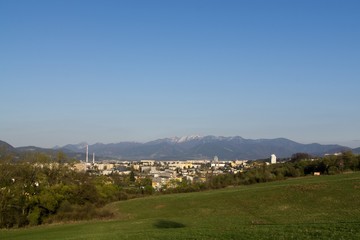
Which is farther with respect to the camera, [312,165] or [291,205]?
[312,165]

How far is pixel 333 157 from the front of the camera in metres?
84.5

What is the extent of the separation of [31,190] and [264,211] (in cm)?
3656

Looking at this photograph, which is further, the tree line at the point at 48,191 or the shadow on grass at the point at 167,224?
the tree line at the point at 48,191

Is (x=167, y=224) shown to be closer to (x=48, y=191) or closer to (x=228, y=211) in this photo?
(x=228, y=211)

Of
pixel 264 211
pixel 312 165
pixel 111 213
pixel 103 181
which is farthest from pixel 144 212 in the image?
pixel 312 165

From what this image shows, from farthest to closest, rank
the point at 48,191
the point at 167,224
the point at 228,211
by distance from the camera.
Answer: the point at 48,191
the point at 228,211
the point at 167,224

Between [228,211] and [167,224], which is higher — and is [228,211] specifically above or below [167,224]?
below

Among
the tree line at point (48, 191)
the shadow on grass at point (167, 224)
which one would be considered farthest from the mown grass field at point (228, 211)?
the tree line at point (48, 191)

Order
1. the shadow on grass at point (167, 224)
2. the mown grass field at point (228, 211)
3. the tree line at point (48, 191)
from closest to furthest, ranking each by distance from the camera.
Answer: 1. the mown grass field at point (228, 211)
2. the shadow on grass at point (167, 224)
3. the tree line at point (48, 191)

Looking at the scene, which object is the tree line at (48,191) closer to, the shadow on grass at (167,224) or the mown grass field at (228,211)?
the mown grass field at (228,211)

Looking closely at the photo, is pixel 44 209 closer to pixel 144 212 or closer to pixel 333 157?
pixel 144 212

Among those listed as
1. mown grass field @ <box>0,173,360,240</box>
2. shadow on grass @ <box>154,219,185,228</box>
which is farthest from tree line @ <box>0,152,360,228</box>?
shadow on grass @ <box>154,219,185,228</box>

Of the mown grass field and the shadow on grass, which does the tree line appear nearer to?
the mown grass field

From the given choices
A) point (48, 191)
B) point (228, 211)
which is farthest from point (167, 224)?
point (48, 191)
